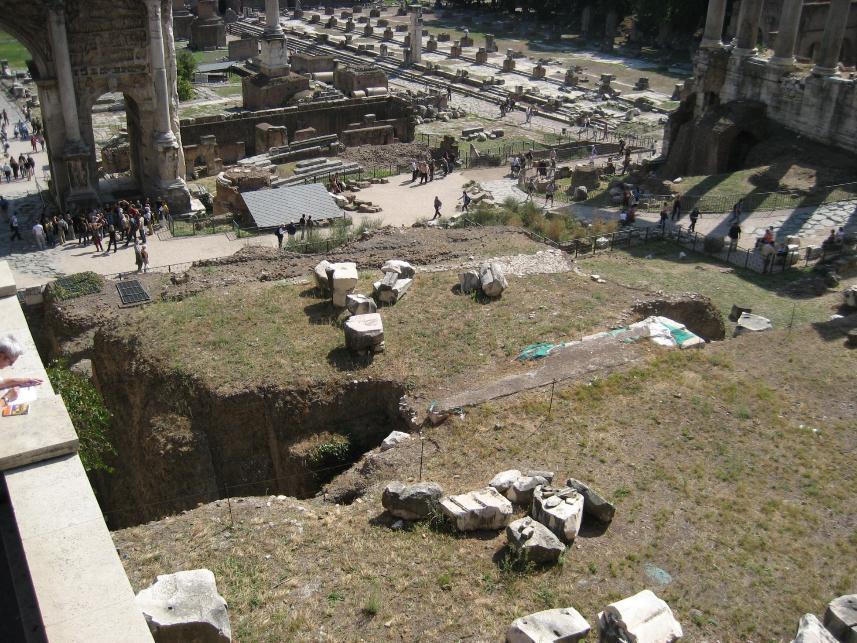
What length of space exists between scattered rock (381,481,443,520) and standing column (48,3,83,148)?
828 inches

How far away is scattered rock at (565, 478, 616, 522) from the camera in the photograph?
1030cm

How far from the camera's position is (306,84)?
155ft

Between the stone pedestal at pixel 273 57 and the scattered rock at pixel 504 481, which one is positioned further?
the stone pedestal at pixel 273 57

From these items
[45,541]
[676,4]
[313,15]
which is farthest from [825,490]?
[313,15]

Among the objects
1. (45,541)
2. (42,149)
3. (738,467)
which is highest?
(45,541)

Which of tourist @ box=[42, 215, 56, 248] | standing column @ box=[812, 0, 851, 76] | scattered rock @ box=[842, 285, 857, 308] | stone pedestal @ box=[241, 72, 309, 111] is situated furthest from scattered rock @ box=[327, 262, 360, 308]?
stone pedestal @ box=[241, 72, 309, 111]

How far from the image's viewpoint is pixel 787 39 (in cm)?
2962

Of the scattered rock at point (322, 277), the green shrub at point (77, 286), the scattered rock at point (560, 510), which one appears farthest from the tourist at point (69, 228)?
the scattered rock at point (560, 510)

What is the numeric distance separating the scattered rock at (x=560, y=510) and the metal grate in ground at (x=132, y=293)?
11729 millimetres

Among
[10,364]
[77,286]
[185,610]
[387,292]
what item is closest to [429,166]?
[77,286]

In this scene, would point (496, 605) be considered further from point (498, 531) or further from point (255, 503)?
point (255, 503)

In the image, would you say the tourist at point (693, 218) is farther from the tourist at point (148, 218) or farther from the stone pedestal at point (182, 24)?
the stone pedestal at point (182, 24)

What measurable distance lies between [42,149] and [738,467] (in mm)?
35027

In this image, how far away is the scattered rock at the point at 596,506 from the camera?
10297 millimetres
